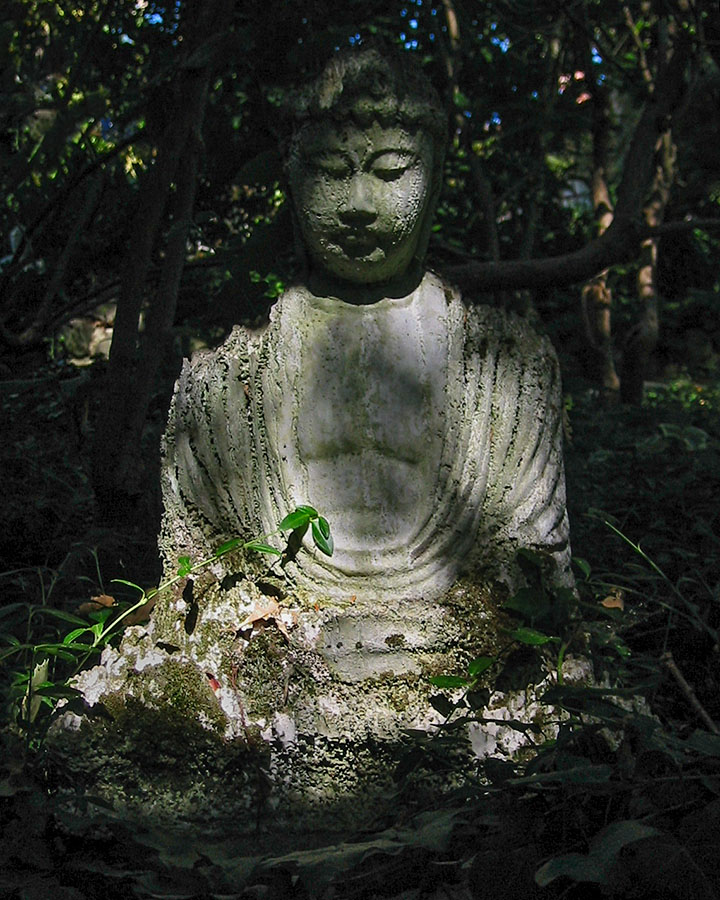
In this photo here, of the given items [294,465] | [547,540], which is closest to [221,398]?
[294,465]

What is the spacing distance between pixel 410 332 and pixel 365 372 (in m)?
0.16

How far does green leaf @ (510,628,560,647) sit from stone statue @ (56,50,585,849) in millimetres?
256

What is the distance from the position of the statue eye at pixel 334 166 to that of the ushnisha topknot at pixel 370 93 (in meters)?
0.10

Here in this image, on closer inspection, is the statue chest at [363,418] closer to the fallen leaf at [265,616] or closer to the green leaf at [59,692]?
the fallen leaf at [265,616]

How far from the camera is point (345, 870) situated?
183 centimetres

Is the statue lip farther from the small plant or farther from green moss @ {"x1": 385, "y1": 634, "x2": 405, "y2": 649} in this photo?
green moss @ {"x1": 385, "y1": 634, "x2": 405, "y2": 649}

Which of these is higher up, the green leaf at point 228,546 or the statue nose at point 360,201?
the statue nose at point 360,201

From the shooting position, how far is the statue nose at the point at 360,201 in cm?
268

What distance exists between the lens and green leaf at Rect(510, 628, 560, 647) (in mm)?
2375

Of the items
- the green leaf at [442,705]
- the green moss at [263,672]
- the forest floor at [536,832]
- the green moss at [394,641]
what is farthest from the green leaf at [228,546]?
the green leaf at [442,705]

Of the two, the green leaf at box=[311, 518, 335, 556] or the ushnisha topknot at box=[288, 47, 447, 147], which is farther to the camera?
the ushnisha topknot at box=[288, 47, 447, 147]

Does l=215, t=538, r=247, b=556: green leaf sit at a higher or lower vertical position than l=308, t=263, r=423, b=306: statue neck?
lower

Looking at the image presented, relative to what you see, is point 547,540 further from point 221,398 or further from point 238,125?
point 238,125

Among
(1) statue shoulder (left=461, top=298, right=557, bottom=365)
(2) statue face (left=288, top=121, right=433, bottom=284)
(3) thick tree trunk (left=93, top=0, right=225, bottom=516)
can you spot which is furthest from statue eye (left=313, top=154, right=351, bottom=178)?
(3) thick tree trunk (left=93, top=0, right=225, bottom=516)
